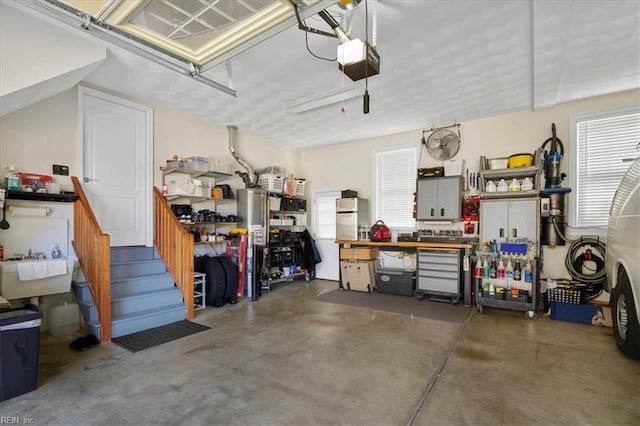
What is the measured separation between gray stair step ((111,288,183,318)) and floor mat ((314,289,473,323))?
2.29m

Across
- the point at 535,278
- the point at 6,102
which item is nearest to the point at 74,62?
the point at 6,102

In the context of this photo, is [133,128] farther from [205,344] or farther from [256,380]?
[256,380]

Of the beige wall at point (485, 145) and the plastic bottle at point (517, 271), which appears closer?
the plastic bottle at point (517, 271)

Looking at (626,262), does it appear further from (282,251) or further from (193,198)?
(193,198)

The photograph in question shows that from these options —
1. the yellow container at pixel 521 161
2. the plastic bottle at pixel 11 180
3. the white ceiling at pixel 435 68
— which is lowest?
the plastic bottle at pixel 11 180

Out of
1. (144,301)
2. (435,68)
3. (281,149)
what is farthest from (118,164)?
(435,68)

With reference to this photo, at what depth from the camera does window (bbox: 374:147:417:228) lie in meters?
6.00

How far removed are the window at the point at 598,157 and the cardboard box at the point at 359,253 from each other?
3.15 meters

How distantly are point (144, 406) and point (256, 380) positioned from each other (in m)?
0.80

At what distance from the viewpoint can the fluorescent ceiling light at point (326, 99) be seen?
4.12m

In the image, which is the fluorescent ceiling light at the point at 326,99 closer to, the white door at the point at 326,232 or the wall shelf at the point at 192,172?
the wall shelf at the point at 192,172

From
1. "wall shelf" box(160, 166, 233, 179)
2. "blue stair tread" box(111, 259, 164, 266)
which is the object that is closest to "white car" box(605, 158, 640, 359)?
"wall shelf" box(160, 166, 233, 179)

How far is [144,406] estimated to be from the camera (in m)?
2.12

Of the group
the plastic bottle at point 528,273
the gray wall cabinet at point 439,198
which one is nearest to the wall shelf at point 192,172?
the gray wall cabinet at point 439,198
